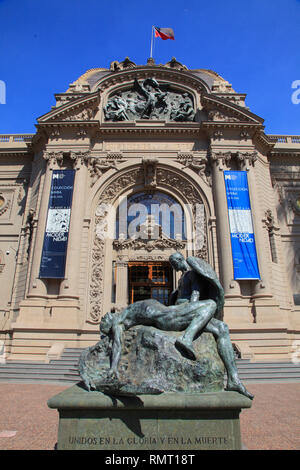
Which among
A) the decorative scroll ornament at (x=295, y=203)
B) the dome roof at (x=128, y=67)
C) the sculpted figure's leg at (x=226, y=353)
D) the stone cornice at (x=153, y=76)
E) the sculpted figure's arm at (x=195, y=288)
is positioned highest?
the dome roof at (x=128, y=67)

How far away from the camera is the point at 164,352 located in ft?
12.7

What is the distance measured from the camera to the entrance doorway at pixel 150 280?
18.8 metres

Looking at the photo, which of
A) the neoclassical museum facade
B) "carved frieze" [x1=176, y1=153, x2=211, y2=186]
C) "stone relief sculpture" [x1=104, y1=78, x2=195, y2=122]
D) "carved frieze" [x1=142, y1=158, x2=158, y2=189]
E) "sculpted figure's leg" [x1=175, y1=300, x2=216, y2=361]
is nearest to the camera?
"sculpted figure's leg" [x1=175, y1=300, x2=216, y2=361]

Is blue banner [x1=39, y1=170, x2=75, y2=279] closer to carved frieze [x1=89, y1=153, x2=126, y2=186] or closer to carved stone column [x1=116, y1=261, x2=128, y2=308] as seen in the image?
carved frieze [x1=89, y1=153, x2=126, y2=186]

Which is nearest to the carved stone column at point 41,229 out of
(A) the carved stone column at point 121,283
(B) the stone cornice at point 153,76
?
(A) the carved stone column at point 121,283

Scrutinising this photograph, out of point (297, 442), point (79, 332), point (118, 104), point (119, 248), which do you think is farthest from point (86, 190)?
point (297, 442)

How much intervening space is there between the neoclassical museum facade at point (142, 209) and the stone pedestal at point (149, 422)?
39.5 ft

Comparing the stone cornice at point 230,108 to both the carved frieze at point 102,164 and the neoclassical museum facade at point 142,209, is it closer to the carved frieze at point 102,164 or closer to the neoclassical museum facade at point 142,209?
the neoclassical museum facade at point 142,209

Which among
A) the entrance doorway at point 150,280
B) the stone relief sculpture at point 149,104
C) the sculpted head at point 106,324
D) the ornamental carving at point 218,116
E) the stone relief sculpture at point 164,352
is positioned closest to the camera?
the stone relief sculpture at point 164,352

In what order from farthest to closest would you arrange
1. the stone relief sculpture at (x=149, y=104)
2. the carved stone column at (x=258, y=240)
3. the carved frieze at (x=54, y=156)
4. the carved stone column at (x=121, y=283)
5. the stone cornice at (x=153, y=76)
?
1. the stone cornice at (x=153, y=76)
2. the stone relief sculpture at (x=149, y=104)
3. the carved frieze at (x=54, y=156)
4. the carved stone column at (x=121, y=283)
5. the carved stone column at (x=258, y=240)

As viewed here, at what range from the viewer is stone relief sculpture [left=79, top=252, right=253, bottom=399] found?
3.75m

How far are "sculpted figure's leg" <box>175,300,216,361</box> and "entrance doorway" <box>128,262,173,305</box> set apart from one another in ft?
48.0

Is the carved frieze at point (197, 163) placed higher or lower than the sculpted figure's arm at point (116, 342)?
higher

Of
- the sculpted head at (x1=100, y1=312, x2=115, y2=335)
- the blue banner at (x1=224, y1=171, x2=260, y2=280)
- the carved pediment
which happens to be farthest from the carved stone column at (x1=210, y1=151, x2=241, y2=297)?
the sculpted head at (x1=100, y1=312, x2=115, y2=335)
